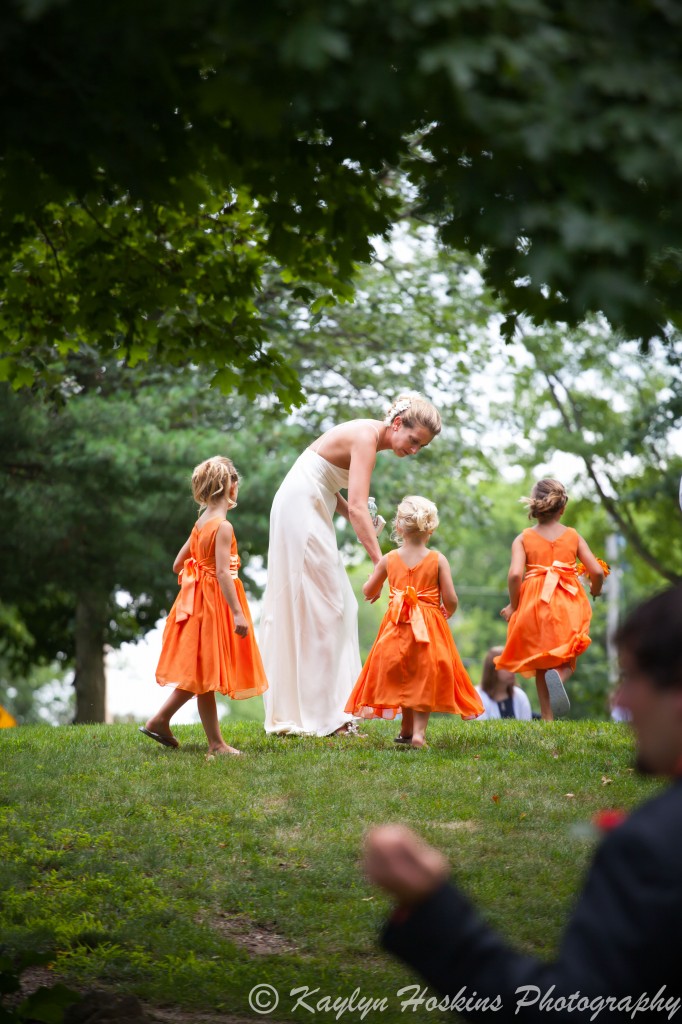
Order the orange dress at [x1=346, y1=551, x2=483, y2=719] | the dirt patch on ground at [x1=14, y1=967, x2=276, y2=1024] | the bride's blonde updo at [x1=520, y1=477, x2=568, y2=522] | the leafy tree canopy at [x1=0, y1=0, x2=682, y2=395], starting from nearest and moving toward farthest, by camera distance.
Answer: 1. the leafy tree canopy at [x1=0, y1=0, x2=682, y2=395]
2. the dirt patch on ground at [x1=14, y1=967, x2=276, y2=1024]
3. the orange dress at [x1=346, y1=551, x2=483, y2=719]
4. the bride's blonde updo at [x1=520, y1=477, x2=568, y2=522]

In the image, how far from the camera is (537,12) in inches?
115

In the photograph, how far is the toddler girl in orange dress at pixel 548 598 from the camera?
9.90 m

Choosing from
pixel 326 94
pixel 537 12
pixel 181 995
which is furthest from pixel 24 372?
pixel 537 12

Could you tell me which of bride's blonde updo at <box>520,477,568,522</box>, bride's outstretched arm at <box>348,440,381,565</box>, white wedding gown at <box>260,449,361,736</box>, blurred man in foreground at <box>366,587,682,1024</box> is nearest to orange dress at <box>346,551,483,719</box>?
white wedding gown at <box>260,449,361,736</box>

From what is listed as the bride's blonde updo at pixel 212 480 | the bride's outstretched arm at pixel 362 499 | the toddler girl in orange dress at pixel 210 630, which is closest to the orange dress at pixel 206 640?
the toddler girl in orange dress at pixel 210 630

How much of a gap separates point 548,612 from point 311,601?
2.18 meters

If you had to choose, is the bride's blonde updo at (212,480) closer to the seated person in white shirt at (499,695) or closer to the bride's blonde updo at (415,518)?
the bride's blonde updo at (415,518)

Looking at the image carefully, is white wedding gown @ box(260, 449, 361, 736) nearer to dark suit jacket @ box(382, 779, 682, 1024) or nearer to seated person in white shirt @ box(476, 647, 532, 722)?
seated person in white shirt @ box(476, 647, 532, 722)

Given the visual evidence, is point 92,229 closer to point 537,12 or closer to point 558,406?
point 537,12

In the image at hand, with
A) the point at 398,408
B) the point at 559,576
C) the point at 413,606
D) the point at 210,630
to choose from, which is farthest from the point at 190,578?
the point at 559,576

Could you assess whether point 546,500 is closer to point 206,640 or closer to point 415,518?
point 415,518

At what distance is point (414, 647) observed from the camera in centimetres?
884

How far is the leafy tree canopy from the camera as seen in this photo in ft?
9.77

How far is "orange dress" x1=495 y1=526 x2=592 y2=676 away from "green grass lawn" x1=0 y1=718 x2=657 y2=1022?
945 millimetres
